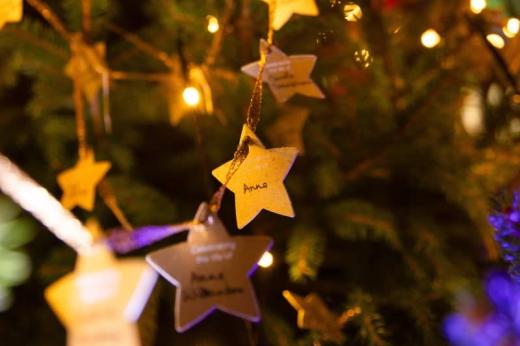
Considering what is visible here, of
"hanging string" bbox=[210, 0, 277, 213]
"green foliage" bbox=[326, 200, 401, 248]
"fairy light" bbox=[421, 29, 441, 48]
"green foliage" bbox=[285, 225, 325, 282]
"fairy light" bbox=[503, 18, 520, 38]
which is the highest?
"fairy light" bbox=[503, 18, 520, 38]

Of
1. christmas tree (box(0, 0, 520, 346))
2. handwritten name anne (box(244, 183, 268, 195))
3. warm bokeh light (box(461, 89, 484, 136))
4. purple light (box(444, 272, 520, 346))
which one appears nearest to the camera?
handwritten name anne (box(244, 183, 268, 195))

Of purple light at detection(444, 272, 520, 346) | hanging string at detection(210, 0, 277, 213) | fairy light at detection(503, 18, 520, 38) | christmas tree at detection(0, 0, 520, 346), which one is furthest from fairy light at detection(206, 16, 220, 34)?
purple light at detection(444, 272, 520, 346)

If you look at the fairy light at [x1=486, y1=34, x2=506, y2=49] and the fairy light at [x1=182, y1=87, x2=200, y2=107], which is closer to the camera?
the fairy light at [x1=182, y1=87, x2=200, y2=107]

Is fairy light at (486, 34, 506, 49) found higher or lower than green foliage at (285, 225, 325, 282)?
higher

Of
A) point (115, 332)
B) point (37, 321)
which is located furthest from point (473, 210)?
point (37, 321)

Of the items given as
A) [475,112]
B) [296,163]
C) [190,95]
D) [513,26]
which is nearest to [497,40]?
[513,26]

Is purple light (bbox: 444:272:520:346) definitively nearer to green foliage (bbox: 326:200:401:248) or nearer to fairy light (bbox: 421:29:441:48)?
green foliage (bbox: 326:200:401:248)

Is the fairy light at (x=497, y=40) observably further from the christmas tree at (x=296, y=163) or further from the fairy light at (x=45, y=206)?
the fairy light at (x=45, y=206)

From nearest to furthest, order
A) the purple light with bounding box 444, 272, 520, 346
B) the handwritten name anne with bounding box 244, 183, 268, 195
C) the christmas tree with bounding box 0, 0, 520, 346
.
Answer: the handwritten name anne with bounding box 244, 183, 268, 195 < the christmas tree with bounding box 0, 0, 520, 346 < the purple light with bounding box 444, 272, 520, 346
